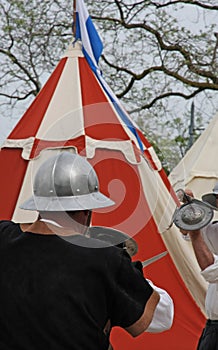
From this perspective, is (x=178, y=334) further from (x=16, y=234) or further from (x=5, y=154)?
(x=16, y=234)

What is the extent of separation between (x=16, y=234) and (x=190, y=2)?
27.4 ft

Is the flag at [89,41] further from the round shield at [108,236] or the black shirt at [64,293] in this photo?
the black shirt at [64,293]

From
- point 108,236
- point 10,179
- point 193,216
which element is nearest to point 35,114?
point 10,179

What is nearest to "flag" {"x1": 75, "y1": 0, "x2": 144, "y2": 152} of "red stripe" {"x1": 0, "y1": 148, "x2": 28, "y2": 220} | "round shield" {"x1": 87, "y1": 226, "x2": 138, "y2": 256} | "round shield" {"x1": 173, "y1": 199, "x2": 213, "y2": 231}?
"red stripe" {"x1": 0, "y1": 148, "x2": 28, "y2": 220}

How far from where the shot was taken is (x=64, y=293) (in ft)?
7.46

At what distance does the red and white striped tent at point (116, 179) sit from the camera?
17.0ft

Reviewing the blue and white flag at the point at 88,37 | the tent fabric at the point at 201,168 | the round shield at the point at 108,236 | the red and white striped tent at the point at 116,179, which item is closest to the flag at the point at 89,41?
the blue and white flag at the point at 88,37

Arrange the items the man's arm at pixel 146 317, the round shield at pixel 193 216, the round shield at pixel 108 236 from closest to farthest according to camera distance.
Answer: the man's arm at pixel 146 317
the round shield at pixel 108 236
the round shield at pixel 193 216

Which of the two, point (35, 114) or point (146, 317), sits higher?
point (35, 114)

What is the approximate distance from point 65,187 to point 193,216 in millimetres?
1133

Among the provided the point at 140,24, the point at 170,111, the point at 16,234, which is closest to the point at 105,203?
the point at 16,234

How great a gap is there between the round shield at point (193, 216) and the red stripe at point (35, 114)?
2.26 metres

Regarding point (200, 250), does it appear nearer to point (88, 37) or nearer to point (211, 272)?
point (211, 272)

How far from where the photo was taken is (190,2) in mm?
10133
